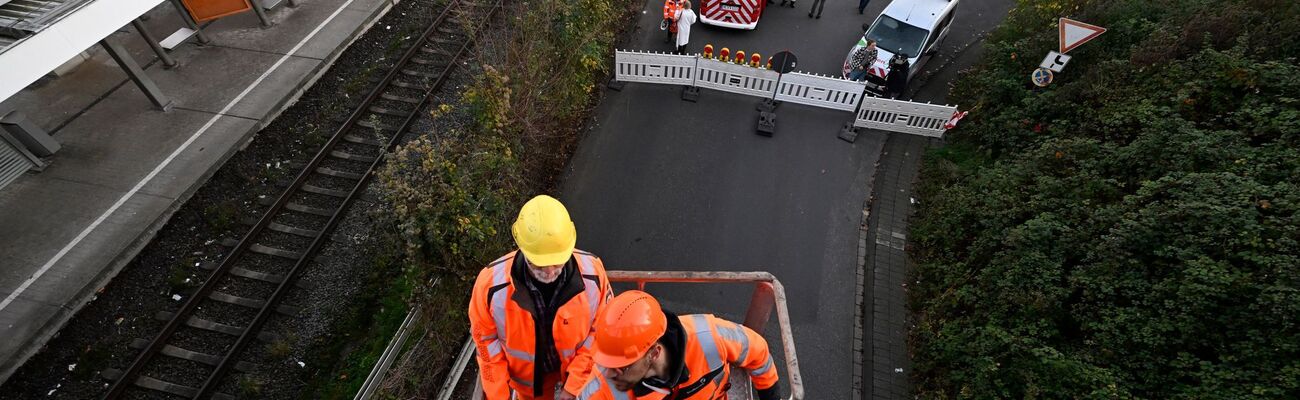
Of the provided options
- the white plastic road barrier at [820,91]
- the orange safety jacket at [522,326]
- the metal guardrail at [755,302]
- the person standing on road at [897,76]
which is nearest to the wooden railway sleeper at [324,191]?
the metal guardrail at [755,302]

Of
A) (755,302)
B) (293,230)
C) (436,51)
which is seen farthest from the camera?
(436,51)

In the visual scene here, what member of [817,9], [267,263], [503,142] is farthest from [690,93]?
[267,263]

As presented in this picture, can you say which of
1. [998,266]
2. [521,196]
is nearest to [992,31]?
[998,266]

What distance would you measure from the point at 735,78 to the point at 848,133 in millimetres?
2357

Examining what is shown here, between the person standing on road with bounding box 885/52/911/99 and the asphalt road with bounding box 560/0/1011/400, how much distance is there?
1.00 m

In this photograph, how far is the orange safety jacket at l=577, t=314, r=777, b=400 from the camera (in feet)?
10.8

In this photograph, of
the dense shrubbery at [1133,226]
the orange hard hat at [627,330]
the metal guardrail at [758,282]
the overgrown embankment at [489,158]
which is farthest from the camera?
the overgrown embankment at [489,158]

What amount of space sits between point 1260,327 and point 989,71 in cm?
623

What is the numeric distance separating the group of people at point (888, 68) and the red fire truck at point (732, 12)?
262cm

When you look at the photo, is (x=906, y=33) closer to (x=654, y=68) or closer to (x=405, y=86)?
(x=654, y=68)

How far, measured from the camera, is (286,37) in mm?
11414

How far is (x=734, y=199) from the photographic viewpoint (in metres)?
9.05

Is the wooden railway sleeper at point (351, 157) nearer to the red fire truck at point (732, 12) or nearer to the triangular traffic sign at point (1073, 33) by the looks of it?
the red fire truck at point (732, 12)

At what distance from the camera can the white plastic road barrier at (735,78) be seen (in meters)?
10.4
